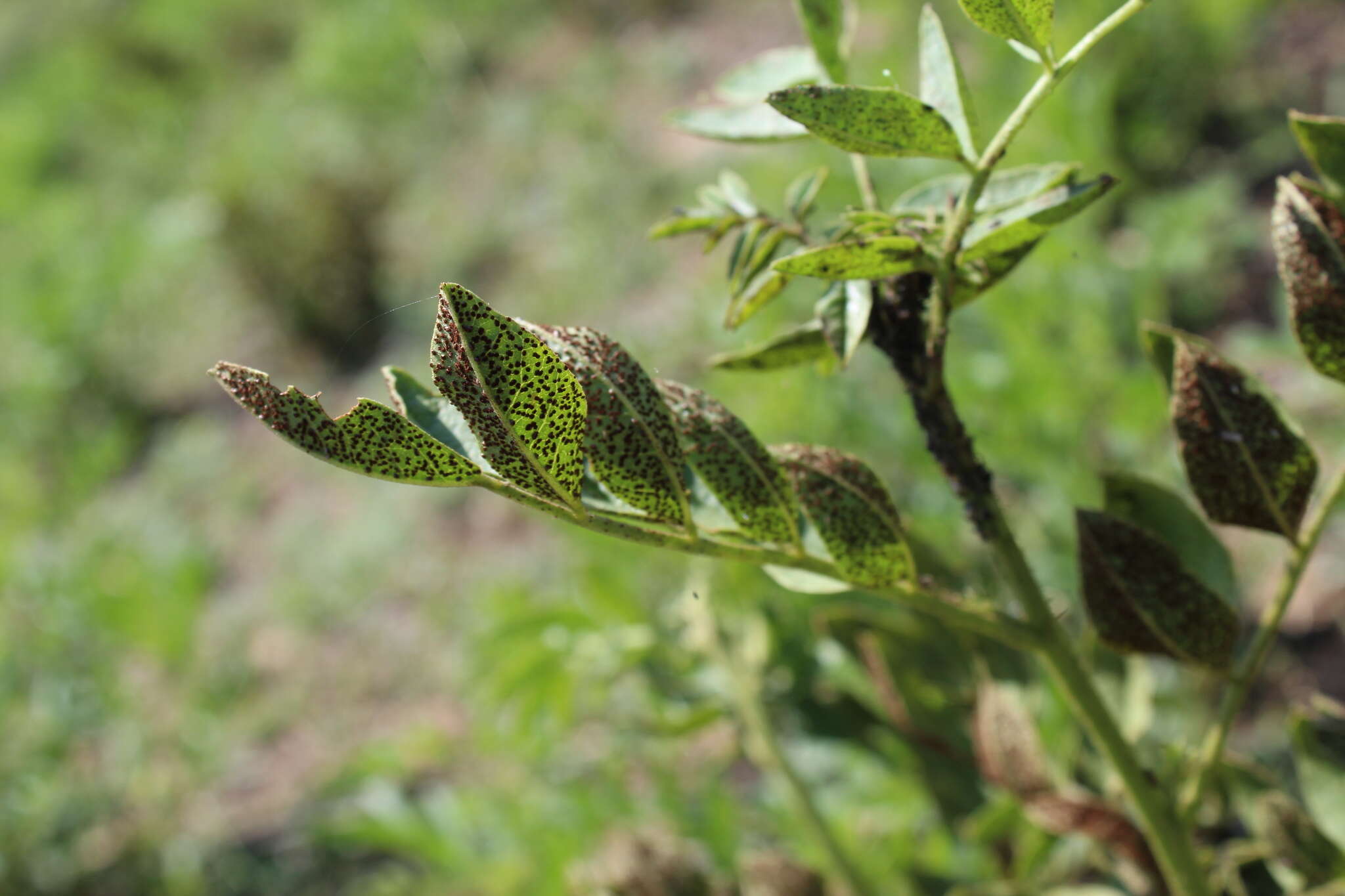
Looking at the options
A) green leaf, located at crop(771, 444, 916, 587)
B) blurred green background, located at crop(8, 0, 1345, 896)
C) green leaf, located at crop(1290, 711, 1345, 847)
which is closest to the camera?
green leaf, located at crop(771, 444, 916, 587)

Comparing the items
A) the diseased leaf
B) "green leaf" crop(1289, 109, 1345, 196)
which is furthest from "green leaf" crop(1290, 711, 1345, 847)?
"green leaf" crop(1289, 109, 1345, 196)

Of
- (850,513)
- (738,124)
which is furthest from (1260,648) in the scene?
(738,124)

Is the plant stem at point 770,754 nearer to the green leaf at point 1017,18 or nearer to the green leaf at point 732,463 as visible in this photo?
the green leaf at point 732,463

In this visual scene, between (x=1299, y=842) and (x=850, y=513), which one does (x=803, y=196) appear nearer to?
(x=850, y=513)

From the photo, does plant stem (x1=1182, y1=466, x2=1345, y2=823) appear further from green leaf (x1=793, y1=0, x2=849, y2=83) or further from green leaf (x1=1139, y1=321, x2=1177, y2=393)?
green leaf (x1=793, y1=0, x2=849, y2=83)

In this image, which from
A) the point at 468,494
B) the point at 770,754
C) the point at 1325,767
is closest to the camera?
the point at 1325,767

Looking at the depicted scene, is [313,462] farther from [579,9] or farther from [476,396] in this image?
[476,396]
